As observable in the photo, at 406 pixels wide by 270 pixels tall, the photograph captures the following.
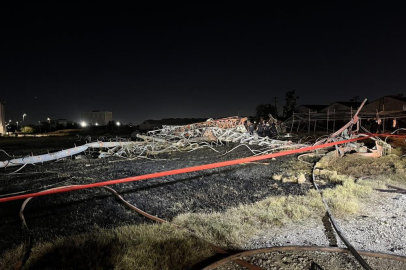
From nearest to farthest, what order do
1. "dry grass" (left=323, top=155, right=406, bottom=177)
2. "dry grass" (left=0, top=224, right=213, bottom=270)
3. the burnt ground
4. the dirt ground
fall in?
"dry grass" (left=0, top=224, right=213, bottom=270) → the dirt ground → the burnt ground → "dry grass" (left=323, top=155, right=406, bottom=177)

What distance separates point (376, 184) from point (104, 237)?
6572mm

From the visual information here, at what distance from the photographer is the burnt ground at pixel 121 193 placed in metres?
4.47

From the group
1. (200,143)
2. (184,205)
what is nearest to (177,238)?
(184,205)

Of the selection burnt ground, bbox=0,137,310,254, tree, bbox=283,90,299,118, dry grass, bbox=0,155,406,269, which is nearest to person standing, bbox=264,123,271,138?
burnt ground, bbox=0,137,310,254

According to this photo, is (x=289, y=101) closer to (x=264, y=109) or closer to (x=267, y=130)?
(x=264, y=109)

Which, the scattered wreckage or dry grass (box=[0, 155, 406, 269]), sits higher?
the scattered wreckage

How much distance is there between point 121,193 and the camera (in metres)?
6.30

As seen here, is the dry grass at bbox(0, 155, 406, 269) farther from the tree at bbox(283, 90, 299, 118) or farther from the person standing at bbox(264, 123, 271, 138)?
the tree at bbox(283, 90, 299, 118)

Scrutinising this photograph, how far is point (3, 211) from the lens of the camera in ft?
17.1

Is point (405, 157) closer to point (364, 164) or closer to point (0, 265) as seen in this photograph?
point (364, 164)

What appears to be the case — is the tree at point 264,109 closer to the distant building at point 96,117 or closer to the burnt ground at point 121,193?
the distant building at point 96,117

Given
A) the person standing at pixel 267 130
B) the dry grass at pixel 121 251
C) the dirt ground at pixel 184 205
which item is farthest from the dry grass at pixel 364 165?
the person standing at pixel 267 130

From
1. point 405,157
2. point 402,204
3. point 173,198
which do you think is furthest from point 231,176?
point 405,157

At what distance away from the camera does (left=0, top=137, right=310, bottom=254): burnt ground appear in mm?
4473
